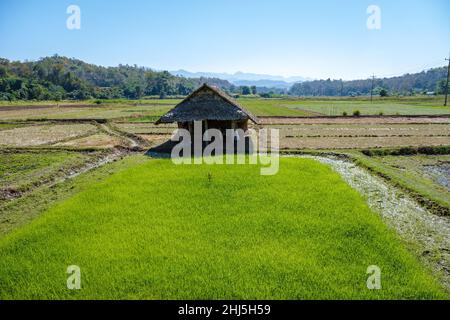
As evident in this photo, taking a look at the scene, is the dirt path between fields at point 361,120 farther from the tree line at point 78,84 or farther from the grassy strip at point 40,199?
the grassy strip at point 40,199

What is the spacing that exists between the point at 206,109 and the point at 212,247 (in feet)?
36.2

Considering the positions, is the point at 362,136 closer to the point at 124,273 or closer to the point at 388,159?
the point at 388,159

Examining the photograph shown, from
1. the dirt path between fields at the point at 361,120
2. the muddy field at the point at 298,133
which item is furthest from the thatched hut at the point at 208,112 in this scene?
the dirt path between fields at the point at 361,120

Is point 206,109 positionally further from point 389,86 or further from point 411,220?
point 389,86

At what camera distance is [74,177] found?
1215 centimetres

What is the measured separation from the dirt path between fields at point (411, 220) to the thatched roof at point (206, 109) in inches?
257

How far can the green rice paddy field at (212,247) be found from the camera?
207 inches

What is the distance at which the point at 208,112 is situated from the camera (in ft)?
54.4

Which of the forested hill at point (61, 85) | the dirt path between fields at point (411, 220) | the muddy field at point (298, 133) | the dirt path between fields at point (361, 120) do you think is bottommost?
the dirt path between fields at point (411, 220)

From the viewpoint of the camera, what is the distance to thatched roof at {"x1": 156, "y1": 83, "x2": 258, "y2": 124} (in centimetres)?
1652

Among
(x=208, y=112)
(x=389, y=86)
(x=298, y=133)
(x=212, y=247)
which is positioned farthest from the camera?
(x=389, y=86)

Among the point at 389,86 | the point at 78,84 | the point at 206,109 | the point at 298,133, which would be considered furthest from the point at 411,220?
the point at 389,86

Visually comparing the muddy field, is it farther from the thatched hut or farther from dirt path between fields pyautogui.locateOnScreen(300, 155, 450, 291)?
dirt path between fields pyautogui.locateOnScreen(300, 155, 450, 291)
